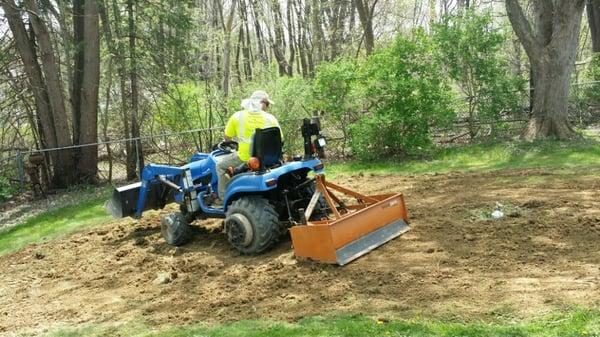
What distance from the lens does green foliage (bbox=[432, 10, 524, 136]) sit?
14.6 meters

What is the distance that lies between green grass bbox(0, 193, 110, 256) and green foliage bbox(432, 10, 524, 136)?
8651 mm

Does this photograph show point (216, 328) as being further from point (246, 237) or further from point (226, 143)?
point (226, 143)

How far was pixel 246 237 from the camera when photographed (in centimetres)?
674

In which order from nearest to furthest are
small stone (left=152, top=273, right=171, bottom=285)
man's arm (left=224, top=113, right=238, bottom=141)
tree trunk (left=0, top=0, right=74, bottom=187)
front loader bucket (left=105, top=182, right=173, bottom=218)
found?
small stone (left=152, top=273, right=171, bottom=285), man's arm (left=224, top=113, right=238, bottom=141), front loader bucket (left=105, top=182, right=173, bottom=218), tree trunk (left=0, top=0, right=74, bottom=187)

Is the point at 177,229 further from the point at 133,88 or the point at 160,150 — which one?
the point at 133,88

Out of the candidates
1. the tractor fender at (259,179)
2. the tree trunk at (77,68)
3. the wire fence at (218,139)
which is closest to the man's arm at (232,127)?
the tractor fender at (259,179)

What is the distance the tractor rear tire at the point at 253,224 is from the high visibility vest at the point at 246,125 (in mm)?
627

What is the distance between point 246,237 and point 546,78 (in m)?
9.65

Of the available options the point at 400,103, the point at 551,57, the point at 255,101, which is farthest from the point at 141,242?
the point at 551,57

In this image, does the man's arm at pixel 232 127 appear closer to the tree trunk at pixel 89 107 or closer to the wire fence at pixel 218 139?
the wire fence at pixel 218 139

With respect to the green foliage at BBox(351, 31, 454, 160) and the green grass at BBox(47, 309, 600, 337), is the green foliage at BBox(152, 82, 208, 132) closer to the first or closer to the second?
the green foliage at BBox(351, 31, 454, 160)

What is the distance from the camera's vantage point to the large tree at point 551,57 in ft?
43.7

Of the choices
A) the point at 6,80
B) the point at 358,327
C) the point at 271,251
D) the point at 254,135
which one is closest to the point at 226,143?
the point at 254,135

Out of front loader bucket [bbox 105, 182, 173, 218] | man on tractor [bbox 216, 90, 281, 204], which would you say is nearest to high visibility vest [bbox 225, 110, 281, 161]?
man on tractor [bbox 216, 90, 281, 204]
